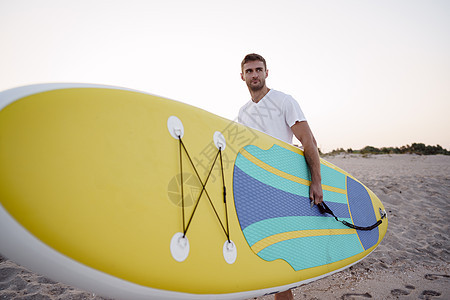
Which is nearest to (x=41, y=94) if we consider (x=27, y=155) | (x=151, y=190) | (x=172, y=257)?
(x=27, y=155)

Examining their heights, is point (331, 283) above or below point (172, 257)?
below

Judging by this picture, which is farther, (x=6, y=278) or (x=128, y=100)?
(x=6, y=278)

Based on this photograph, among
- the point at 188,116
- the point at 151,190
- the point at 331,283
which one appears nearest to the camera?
the point at 151,190

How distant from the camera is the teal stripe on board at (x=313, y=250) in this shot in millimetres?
1503

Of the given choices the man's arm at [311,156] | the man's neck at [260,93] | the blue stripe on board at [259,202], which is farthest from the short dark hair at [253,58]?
the blue stripe on board at [259,202]

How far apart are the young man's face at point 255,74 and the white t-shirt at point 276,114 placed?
4.8 inches

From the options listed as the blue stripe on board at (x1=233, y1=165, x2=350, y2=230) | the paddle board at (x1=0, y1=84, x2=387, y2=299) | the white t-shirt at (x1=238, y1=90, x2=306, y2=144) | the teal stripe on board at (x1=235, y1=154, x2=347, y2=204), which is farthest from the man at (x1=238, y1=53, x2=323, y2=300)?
the paddle board at (x1=0, y1=84, x2=387, y2=299)

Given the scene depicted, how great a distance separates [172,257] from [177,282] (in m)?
0.11

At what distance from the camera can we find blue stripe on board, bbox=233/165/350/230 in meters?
1.42

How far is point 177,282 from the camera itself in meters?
1.02

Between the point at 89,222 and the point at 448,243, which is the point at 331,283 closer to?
the point at 448,243

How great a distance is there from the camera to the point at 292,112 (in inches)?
75.7

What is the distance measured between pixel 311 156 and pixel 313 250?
73cm

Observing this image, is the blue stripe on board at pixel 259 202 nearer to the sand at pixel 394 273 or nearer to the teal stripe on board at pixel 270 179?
the teal stripe on board at pixel 270 179
